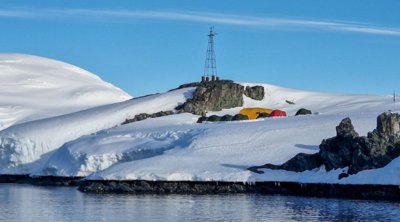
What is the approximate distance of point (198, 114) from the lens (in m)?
81.9

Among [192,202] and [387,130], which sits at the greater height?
[387,130]

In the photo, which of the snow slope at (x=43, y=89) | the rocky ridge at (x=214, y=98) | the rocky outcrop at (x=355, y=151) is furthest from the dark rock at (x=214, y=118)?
the snow slope at (x=43, y=89)

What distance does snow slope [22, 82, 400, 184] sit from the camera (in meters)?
55.9

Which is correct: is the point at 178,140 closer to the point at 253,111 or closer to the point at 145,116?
the point at 145,116

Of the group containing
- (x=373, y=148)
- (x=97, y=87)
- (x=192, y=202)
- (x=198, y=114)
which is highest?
(x=97, y=87)

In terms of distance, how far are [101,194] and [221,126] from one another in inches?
549

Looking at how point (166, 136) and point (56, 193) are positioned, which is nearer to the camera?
point (56, 193)

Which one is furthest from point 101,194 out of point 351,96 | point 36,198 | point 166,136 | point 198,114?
point 351,96

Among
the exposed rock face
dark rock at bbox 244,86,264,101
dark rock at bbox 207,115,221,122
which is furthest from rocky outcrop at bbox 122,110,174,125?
dark rock at bbox 244,86,264,101

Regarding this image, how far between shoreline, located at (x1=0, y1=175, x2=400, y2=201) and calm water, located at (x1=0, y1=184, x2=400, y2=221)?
1817 millimetres

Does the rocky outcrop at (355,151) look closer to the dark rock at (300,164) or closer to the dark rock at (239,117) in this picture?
the dark rock at (300,164)

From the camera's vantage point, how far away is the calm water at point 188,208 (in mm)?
41750

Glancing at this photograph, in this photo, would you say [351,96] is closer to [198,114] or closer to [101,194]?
[198,114]

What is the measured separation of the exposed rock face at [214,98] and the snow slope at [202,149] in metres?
2.05
